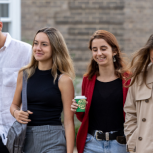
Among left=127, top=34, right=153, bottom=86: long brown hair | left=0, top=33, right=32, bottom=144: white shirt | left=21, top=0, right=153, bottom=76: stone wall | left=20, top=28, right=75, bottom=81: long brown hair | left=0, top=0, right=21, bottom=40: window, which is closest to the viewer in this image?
left=127, top=34, right=153, bottom=86: long brown hair

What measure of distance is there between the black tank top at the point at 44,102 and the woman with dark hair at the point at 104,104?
0.20 m

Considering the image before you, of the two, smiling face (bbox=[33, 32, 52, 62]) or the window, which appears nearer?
smiling face (bbox=[33, 32, 52, 62])

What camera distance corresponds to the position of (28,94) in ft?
9.38

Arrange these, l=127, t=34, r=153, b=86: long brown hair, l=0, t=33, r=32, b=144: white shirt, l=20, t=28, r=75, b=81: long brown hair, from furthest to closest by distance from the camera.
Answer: l=0, t=33, r=32, b=144: white shirt < l=20, t=28, r=75, b=81: long brown hair < l=127, t=34, r=153, b=86: long brown hair

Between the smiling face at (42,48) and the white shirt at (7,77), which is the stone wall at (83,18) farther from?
the smiling face at (42,48)

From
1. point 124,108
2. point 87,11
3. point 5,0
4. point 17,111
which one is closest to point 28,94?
point 17,111

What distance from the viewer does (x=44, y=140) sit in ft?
8.97

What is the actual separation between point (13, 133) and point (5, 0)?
14.9ft

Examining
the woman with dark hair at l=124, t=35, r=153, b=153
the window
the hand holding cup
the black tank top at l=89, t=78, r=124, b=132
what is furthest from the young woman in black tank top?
the window

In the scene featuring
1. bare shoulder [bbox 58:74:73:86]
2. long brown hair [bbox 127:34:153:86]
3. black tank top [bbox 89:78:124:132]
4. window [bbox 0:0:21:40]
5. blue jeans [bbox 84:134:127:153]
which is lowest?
blue jeans [bbox 84:134:127:153]

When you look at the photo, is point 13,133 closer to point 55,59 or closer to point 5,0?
point 55,59

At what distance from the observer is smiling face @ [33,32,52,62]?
2895mm

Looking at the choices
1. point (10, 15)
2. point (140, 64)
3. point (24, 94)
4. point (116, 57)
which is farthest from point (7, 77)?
point (10, 15)

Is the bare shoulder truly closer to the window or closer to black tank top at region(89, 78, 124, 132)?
black tank top at region(89, 78, 124, 132)
